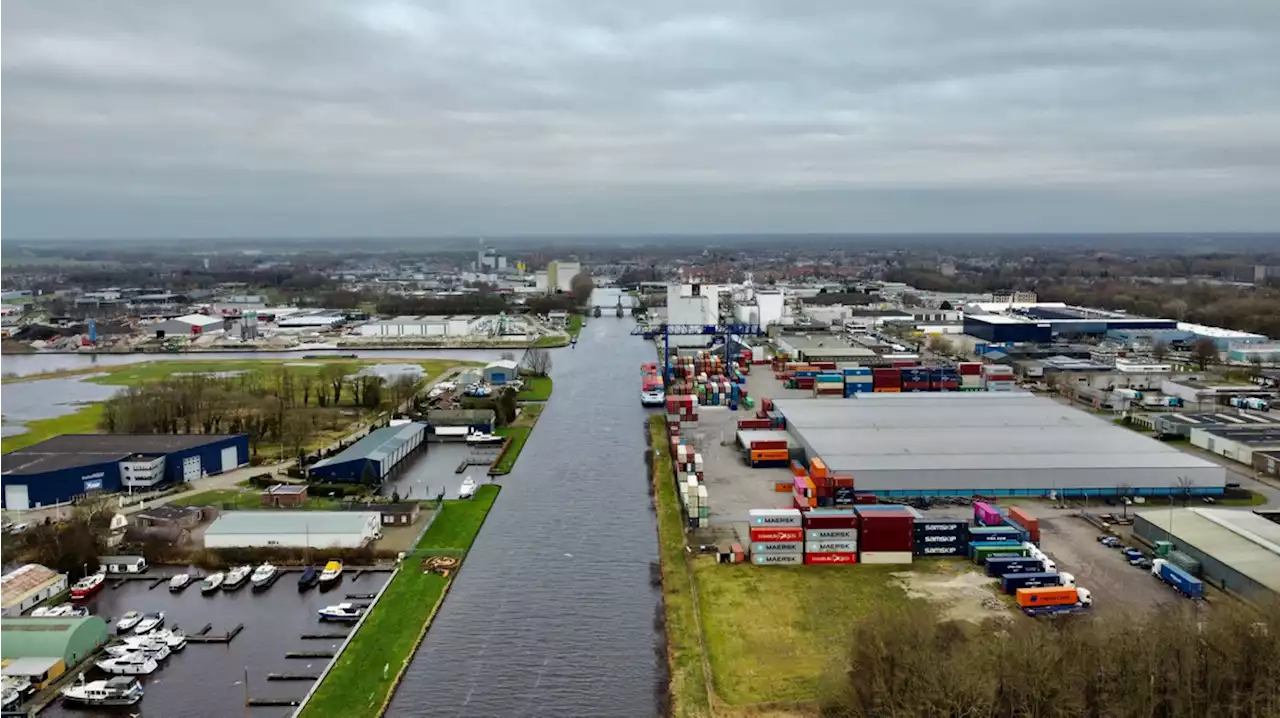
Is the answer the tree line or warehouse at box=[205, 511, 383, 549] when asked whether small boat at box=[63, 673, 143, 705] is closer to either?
warehouse at box=[205, 511, 383, 549]

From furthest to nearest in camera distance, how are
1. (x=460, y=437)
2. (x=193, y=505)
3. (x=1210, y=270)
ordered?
(x=1210, y=270) < (x=460, y=437) < (x=193, y=505)

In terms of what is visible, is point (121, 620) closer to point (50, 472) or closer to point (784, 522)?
point (50, 472)

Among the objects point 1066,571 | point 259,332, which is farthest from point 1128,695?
point 259,332

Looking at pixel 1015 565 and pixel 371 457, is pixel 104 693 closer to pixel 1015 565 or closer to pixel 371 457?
pixel 371 457

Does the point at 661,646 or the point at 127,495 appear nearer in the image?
the point at 661,646

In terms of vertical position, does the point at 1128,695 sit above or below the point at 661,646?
above

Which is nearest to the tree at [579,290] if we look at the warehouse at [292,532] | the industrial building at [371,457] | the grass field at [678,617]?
the industrial building at [371,457]

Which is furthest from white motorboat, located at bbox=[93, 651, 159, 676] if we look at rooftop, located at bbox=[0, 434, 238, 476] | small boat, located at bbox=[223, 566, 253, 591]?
rooftop, located at bbox=[0, 434, 238, 476]

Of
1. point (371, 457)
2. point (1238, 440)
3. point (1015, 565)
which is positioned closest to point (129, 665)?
point (371, 457)
